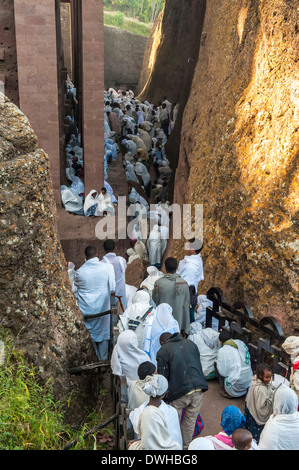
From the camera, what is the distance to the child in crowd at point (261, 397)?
4.73 m

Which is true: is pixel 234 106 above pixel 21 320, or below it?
above

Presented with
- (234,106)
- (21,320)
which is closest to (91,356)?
(21,320)

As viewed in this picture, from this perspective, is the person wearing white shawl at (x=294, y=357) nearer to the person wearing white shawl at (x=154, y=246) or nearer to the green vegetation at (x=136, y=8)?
the person wearing white shawl at (x=154, y=246)

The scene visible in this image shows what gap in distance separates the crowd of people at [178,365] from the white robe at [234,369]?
0.01 meters

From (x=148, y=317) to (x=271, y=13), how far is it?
526cm

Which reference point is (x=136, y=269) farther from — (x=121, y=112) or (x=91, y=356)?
(x=121, y=112)

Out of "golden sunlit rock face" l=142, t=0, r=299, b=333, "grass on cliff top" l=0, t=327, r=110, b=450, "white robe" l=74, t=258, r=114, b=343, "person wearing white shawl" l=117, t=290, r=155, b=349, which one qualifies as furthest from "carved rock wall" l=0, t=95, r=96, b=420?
"golden sunlit rock face" l=142, t=0, r=299, b=333

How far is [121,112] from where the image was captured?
18734mm

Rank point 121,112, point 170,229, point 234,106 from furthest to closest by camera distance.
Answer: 1. point 121,112
2. point 170,229
3. point 234,106

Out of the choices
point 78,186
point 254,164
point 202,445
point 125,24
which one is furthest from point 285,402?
point 125,24

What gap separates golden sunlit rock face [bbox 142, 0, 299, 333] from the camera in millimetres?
6910

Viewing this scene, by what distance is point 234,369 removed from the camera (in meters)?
6.01

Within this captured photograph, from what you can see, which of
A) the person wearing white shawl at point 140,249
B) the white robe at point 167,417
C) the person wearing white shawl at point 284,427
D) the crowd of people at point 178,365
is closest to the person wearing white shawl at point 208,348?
the crowd of people at point 178,365

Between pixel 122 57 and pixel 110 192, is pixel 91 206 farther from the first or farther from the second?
pixel 122 57
